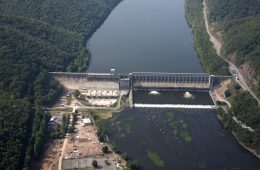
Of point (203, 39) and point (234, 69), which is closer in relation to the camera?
point (234, 69)

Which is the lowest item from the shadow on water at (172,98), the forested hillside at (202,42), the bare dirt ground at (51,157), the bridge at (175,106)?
the bare dirt ground at (51,157)

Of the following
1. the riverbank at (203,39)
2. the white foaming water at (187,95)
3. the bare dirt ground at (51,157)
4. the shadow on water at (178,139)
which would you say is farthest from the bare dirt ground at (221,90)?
the bare dirt ground at (51,157)

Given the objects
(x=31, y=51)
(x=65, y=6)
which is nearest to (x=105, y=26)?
(x=65, y=6)

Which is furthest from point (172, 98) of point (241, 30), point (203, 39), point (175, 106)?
point (203, 39)

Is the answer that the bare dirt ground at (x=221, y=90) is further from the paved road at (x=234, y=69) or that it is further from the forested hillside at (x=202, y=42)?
the forested hillside at (x=202, y=42)

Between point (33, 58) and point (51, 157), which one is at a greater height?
point (33, 58)

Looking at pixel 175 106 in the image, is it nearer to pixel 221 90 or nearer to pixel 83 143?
pixel 221 90
